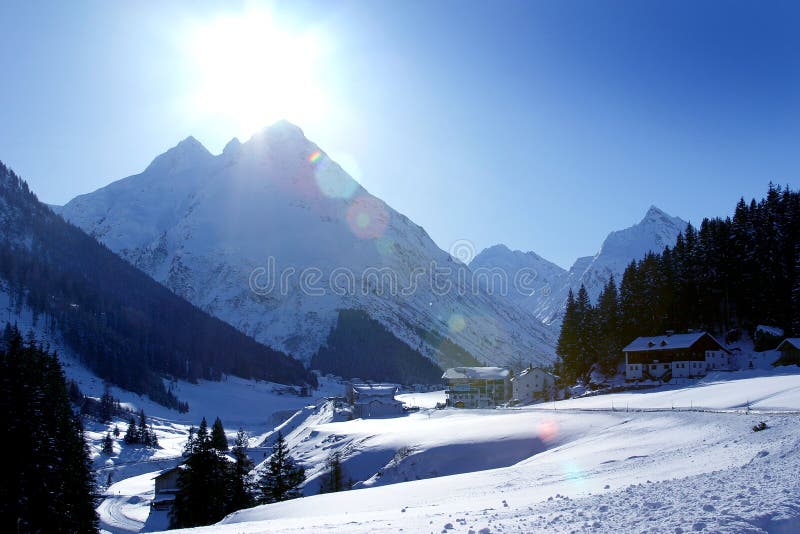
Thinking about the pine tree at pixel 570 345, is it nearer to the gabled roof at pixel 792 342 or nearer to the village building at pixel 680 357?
the village building at pixel 680 357

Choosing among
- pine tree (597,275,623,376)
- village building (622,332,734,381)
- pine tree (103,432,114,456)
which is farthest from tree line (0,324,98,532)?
pine tree (103,432,114,456)

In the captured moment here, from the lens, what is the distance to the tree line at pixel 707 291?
7456 centimetres

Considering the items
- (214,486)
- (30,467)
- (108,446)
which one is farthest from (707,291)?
(108,446)

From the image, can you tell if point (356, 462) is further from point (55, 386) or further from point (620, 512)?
point (620, 512)

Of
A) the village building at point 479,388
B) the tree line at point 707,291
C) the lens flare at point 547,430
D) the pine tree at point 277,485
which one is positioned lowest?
the pine tree at point 277,485

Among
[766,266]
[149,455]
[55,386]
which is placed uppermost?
[766,266]

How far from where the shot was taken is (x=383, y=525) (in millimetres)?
17203

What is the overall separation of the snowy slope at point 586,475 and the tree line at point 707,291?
19483mm

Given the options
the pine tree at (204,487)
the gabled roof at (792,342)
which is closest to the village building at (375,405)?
the gabled roof at (792,342)

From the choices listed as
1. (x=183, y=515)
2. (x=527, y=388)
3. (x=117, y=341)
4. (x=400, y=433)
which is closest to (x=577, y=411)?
(x=400, y=433)

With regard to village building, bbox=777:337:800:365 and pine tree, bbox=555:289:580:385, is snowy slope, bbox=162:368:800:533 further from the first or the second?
pine tree, bbox=555:289:580:385

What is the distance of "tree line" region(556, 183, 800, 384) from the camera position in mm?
74562

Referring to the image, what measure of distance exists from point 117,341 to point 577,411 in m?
167

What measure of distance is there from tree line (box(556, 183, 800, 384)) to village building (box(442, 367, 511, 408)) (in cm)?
2392
